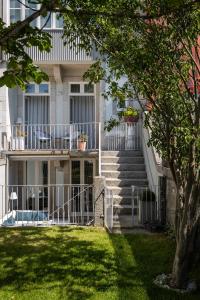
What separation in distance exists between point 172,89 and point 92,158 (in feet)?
32.1

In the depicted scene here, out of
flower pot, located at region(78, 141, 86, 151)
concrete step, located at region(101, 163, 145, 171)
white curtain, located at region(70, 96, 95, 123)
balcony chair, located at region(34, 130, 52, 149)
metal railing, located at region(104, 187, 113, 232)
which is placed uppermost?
white curtain, located at region(70, 96, 95, 123)

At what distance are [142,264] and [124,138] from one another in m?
9.90

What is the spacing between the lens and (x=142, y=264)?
7879 mm

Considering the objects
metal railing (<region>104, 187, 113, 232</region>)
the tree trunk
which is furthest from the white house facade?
the tree trunk

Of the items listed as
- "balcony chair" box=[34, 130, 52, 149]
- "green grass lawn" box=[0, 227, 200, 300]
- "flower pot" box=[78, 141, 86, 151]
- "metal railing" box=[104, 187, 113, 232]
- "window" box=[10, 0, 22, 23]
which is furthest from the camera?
"balcony chair" box=[34, 130, 52, 149]

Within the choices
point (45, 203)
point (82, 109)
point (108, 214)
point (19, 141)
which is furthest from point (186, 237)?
point (82, 109)

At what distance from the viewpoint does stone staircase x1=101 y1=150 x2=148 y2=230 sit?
1308 cm

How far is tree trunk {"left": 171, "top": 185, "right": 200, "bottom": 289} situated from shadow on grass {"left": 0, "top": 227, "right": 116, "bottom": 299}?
3.69ft

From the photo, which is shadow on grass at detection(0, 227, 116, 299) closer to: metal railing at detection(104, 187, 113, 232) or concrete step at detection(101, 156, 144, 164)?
metal railing at detection(104, 187, 113, 232)

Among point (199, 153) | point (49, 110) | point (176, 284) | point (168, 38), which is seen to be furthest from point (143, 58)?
point (49, 110)

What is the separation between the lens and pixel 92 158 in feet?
53.7

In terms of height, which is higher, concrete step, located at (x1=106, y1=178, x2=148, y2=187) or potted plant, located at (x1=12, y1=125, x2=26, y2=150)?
potted plant, located at (x1=12, y1=125, x2=26, y2=150)

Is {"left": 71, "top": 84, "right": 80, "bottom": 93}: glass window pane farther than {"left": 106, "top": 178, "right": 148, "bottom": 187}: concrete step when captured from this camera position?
Yes

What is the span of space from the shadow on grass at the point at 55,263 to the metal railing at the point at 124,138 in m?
7.50
